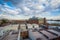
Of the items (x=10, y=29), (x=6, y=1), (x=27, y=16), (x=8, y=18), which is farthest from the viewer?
(x=10, y=29)

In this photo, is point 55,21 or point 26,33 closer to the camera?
point 55,21

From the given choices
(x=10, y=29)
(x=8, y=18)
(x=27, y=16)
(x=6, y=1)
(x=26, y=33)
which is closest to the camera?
(x=6, y=1)

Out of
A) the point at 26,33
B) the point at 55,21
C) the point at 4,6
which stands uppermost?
the point at 4,6

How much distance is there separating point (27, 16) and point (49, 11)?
87 cm

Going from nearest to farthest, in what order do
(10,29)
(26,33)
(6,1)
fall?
1. (6,1)
2. (10,29)
3. (26,33)

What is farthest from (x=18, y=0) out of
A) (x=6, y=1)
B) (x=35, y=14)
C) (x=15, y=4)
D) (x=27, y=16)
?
(x=35, y=14)

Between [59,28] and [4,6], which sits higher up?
[4,6]

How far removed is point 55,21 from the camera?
264cm

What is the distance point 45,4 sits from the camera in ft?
8.30

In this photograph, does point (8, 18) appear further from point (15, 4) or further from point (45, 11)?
point (45, 11)

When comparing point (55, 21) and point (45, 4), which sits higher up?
point (45, 4)

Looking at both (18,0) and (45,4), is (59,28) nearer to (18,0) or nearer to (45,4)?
(45,4)

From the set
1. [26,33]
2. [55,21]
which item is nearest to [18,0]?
[55,21]

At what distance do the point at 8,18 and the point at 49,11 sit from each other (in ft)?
5.09
